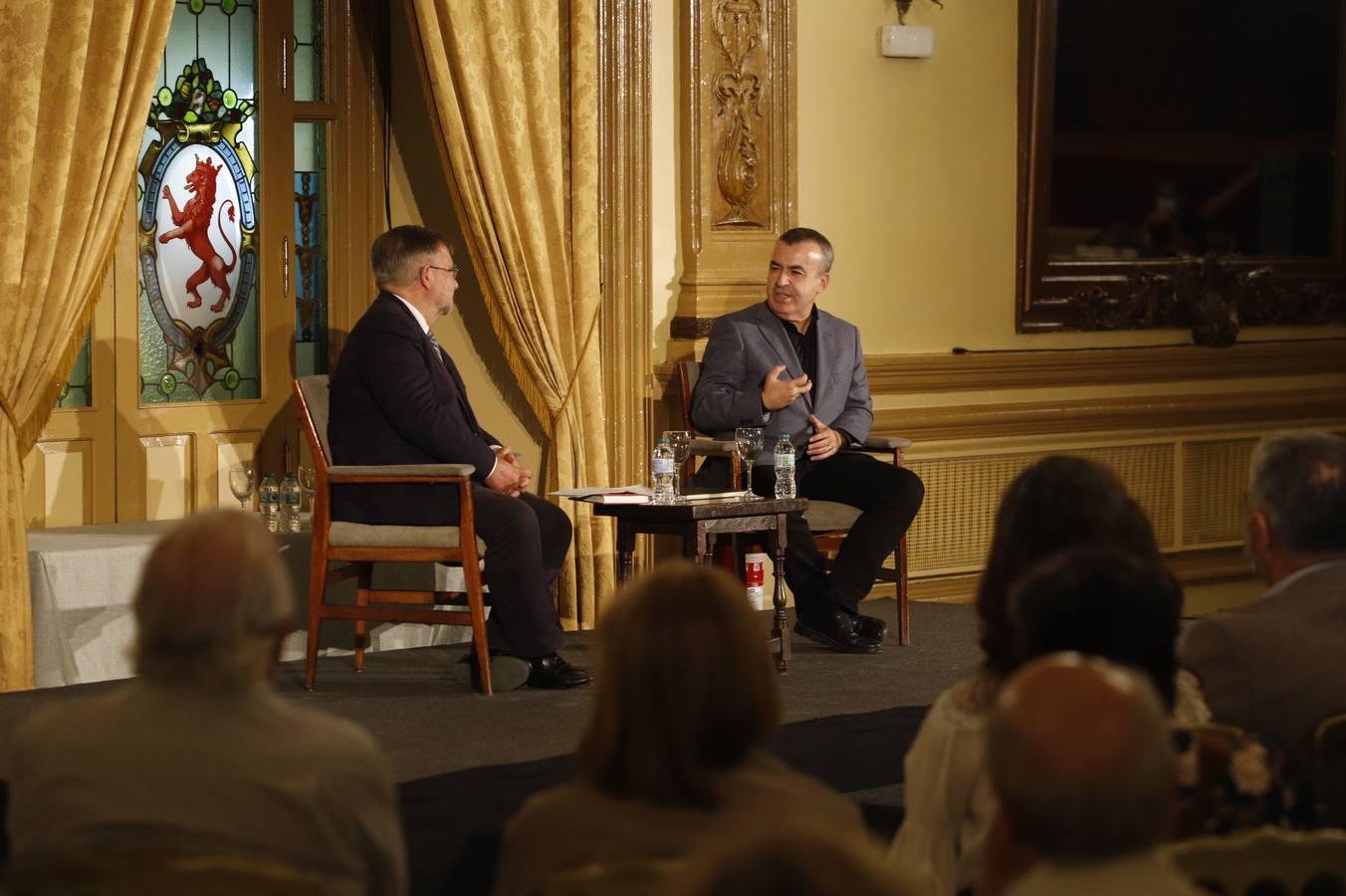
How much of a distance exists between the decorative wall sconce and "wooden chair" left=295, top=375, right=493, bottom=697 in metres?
2.59

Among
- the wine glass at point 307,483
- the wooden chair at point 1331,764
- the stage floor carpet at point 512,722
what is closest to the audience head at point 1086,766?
the wooden chair at point 1331,764

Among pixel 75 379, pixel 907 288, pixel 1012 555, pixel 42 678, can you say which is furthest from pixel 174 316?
pixel 1012 555

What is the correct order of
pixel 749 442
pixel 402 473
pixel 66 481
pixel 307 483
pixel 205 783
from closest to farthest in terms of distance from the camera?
pixel 205 783 < pixel 402 473 < pixel 749 442 < pixel 66 481 < pixel 307 483

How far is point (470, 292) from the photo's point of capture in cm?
612

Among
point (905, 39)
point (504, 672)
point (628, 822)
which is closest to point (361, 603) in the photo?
point (504, 672)

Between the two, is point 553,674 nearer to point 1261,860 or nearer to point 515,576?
point 515,576

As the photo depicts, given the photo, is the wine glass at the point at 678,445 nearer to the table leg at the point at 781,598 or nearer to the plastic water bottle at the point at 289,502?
the table leg at the point at 781,598

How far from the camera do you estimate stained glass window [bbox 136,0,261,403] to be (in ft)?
18.7

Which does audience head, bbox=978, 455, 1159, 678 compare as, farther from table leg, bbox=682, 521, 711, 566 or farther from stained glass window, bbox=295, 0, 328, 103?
stained glass window, bbox=295, 0, 328, 103

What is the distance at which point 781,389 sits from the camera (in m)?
5.39

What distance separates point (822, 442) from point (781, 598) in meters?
0.59

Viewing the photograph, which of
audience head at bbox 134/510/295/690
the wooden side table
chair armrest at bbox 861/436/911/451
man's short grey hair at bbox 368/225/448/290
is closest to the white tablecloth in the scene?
man's short grey hair at bbox 368/225/448/290

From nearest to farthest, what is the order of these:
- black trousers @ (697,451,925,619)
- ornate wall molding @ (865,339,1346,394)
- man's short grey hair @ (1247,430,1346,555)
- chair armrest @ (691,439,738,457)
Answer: man's short grey hair @ (1247,430,1346,555) → chair armrest @ (691,439,738,457) → black trousers @ (697,451,925,619) → ornate wall molding @ (865,339,1346,394)

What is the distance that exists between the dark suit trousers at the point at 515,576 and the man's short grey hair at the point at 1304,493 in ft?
8.37
